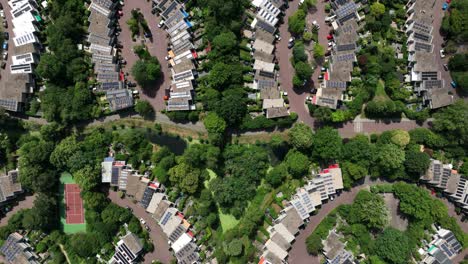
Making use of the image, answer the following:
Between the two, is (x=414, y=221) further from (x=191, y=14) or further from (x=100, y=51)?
(x=100, y=51)

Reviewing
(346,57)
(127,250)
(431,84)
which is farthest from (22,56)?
(431,84)

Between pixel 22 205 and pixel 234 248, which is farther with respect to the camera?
pixel 22 205

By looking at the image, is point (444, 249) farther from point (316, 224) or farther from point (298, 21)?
point (298, 21)

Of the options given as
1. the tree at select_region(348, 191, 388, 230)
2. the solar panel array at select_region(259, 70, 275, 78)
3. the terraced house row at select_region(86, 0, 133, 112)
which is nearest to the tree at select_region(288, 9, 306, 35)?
the solar panel array at select_region(259, 70, 275, 78)

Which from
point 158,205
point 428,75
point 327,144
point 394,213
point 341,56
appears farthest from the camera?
point 394,213

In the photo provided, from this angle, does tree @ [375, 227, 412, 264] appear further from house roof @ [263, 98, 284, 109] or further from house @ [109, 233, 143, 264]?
house @ [109, 233, 143, 264]

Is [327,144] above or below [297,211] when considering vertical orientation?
above

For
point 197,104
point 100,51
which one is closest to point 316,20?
point 197,104
